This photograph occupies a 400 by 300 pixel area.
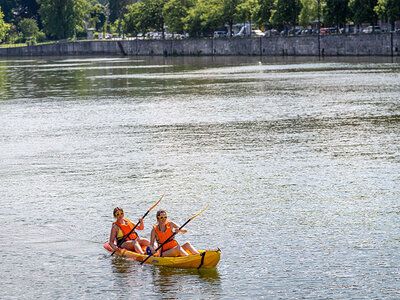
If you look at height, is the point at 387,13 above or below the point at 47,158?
above

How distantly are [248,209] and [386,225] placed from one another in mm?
4347

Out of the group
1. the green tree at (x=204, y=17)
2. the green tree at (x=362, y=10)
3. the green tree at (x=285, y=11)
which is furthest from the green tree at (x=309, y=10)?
the green tree at (x=204, y=17)

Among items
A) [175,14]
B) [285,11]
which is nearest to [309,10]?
[285,11]

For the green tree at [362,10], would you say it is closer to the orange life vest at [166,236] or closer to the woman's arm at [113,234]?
the woman's arm at [113,234]

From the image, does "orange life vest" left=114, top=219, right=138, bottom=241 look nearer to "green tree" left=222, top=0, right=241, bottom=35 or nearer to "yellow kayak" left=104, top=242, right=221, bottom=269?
"yellow kayak" left=104, top=242, right=221, bottom=269

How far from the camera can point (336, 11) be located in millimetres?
121875

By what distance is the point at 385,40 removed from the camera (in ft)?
365

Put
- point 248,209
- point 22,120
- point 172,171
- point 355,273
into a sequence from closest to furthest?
1. point 355,273
2. point 248,209
3. point 172,171
4. point 22,120

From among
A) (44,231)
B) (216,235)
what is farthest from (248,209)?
(44,231)

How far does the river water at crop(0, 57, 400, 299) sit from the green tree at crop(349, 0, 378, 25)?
199ft

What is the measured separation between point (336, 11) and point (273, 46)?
1641cm

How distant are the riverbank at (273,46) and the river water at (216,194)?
189ft

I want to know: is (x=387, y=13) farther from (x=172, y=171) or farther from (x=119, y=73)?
(x=172, y=171)

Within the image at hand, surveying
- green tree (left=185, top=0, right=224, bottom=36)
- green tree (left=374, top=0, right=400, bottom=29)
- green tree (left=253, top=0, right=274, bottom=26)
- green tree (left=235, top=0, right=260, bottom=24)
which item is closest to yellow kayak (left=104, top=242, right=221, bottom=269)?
green tree (left=374, top=0, right=400, bottom=29)
